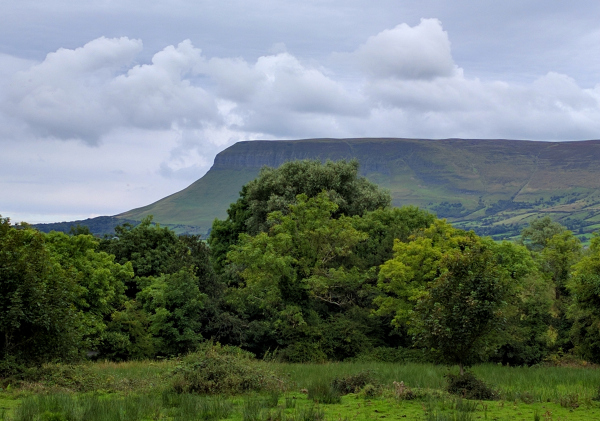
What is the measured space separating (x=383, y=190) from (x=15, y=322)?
47245mm

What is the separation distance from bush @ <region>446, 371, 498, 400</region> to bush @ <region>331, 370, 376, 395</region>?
2445mm

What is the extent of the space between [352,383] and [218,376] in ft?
14.2

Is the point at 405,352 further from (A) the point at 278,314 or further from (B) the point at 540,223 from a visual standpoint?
(B) the point at 540,223

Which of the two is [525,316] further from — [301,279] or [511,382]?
[511,382]

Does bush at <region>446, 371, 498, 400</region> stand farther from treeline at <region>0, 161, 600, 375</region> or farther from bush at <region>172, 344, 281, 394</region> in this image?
treeline at <region>0, 161, 600, 375</region>

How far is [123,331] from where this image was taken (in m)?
35.5

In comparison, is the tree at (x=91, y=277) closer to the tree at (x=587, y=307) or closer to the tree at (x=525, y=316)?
the tree at (x=525, y=316)

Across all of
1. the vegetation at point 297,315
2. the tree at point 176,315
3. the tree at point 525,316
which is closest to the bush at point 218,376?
the vegetation at point 297,315

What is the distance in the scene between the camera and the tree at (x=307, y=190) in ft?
183

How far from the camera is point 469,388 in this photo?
56.6 ft

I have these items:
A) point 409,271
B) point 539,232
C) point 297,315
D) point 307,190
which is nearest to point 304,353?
point 297,315

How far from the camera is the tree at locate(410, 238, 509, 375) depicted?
57.2 ft

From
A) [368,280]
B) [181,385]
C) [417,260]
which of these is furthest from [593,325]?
[181,385]

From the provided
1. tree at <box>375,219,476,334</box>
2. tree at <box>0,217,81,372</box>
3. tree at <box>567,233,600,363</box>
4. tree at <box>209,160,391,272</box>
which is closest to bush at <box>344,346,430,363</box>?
tree at <box>375,219,476,334</box>
